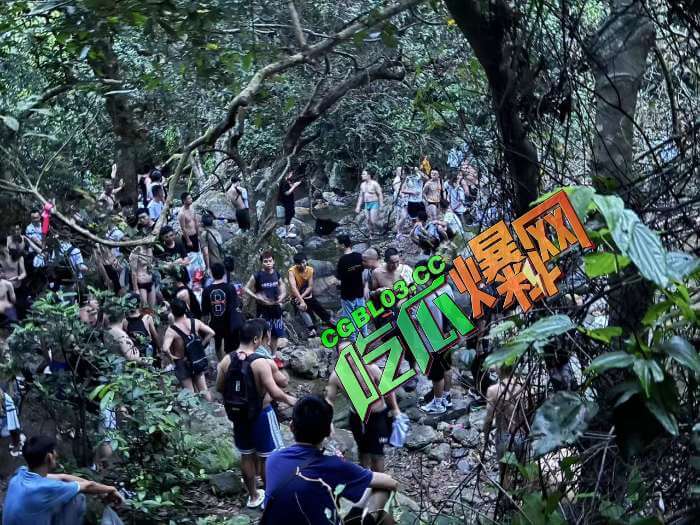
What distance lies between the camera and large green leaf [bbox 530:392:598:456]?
7.37ft

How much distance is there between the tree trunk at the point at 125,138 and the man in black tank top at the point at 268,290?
217cm

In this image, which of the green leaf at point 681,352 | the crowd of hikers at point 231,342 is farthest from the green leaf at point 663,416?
the crowd of hikers at point 231,342

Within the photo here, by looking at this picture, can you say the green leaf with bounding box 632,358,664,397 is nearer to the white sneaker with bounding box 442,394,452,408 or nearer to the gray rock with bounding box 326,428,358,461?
the gray rock with bounding box 326,428,358,461

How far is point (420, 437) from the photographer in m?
8.07

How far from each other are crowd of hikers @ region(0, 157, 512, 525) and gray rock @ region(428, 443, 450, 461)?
28.0 inches

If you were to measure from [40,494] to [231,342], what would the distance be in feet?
17.0

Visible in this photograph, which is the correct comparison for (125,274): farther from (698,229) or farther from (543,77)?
(698,229)

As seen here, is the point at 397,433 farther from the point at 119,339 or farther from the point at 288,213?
the point at 288,213

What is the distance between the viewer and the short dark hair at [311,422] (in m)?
3.62

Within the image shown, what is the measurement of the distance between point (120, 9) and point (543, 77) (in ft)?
7.42

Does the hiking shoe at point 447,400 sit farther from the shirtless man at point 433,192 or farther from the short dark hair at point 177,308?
the shirtless man at point 433,192

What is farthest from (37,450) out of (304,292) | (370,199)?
(370,199)

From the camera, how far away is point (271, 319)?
9.86 meters

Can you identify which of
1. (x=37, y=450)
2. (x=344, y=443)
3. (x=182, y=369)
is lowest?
(x=344, y=443)
